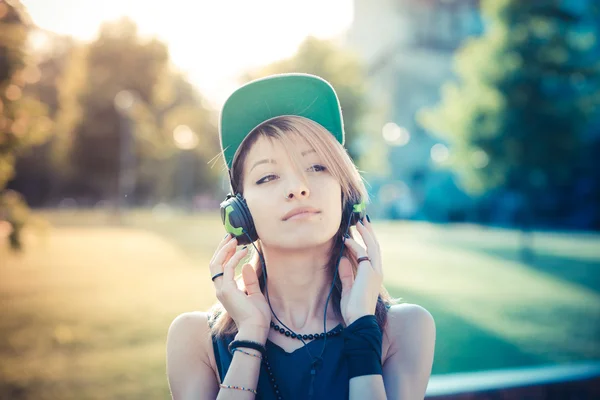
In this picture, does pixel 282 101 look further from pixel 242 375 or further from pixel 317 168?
pixel 242 375

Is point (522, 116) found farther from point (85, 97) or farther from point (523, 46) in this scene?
point (85, 97)

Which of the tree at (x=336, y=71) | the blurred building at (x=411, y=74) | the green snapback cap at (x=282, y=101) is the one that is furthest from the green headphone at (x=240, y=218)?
the blurred building at (x=411, y=74)

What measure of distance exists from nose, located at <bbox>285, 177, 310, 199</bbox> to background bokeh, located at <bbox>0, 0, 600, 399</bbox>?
2.03ft

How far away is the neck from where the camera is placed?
1.80 metres

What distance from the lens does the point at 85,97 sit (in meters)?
27.4

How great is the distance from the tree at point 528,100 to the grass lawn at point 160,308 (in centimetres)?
267

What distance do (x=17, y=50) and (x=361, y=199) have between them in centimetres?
516

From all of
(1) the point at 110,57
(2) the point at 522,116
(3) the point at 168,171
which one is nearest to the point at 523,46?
(2) the point at 522,116

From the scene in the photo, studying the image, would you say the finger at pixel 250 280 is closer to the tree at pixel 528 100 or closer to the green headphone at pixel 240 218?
the green headphone at pixel 240 218

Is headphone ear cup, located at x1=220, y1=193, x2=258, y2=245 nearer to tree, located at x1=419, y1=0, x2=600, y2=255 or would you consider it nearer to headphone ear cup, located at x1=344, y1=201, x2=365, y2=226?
headphone ear cup, located at x1=344, y1=201, x2=365, y2=226

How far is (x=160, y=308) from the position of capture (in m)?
7.21

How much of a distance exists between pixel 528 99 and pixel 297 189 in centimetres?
1392

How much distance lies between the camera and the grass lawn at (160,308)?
474cm

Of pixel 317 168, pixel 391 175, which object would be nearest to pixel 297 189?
pixel 317 168
